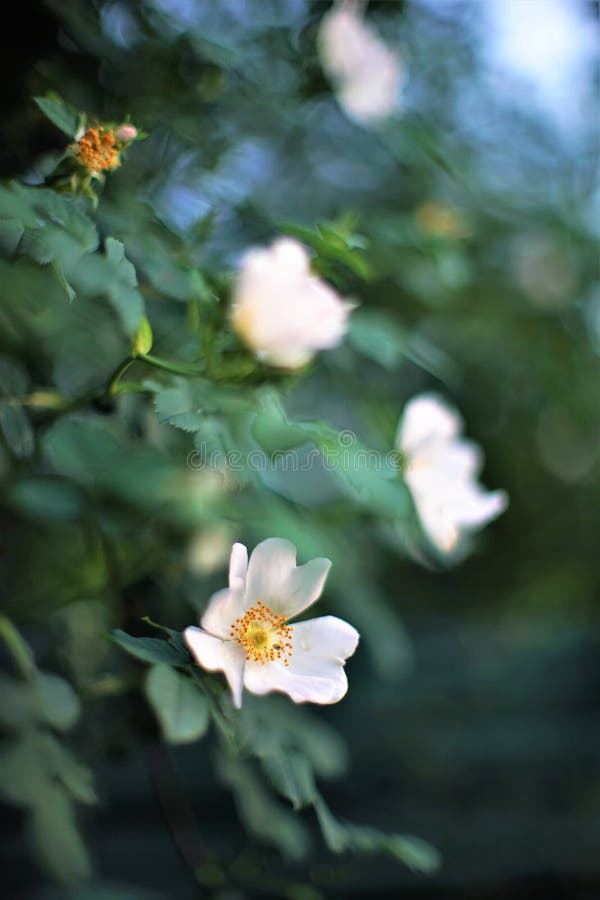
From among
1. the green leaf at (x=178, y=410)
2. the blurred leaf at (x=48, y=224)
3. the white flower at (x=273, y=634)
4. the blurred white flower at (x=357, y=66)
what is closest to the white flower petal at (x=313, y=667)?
the white flower at (x=273, y=634)

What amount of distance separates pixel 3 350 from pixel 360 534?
555mm

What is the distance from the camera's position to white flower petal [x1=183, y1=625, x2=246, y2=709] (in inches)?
18.9

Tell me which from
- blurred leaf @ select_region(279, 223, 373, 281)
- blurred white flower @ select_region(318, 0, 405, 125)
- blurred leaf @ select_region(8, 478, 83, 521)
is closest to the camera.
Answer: blurred leaf @ select_region(279, 223, 373, 281)

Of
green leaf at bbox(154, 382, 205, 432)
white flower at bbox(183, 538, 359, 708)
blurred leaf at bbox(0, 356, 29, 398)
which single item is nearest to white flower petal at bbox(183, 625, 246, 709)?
white flower at bbox(183, 538, 359, 708)

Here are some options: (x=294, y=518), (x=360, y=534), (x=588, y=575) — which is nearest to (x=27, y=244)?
(x=294, y=518)

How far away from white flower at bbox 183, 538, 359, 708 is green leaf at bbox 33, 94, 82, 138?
271 mm

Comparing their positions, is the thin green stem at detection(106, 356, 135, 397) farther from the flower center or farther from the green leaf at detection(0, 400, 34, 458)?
the flower center

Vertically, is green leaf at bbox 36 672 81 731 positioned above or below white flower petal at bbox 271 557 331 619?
below

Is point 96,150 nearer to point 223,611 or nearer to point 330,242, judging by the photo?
point 330,242

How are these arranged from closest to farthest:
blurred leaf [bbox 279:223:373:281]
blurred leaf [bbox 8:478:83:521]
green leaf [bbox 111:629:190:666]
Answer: green leaf [bbox 111:629:190:666] < blurred leaf [bbox 279:223:373:281] < blurred leaf [bbox 8:478:83:521]

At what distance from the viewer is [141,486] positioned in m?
0.65

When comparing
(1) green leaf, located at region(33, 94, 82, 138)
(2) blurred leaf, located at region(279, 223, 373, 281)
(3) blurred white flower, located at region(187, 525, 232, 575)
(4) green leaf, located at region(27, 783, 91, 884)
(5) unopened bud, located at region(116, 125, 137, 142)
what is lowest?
(4) green leaf, located at region(27, 783, 91, 884)

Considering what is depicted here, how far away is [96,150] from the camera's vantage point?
54cm

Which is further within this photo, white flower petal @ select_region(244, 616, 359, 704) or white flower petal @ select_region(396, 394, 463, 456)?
white flower petal @ select_region(396, 394, 463, 456)
